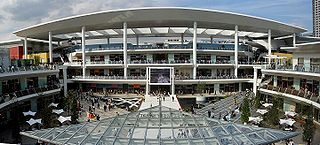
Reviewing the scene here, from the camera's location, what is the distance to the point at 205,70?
58.8 m

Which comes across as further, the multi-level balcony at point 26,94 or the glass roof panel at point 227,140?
the multi-level balcony at point 26,94

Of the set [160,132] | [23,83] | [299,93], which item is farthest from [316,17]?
[160,132]

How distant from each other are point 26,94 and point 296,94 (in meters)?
32.4

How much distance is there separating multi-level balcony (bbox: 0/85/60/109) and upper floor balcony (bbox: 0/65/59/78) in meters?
2.08

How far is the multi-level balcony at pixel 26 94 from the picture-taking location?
→ 32.8 metres

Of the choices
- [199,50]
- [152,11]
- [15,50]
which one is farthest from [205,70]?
[15,50]

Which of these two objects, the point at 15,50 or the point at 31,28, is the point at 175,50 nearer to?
the point at 31,28

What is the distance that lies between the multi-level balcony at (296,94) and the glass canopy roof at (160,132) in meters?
19.4

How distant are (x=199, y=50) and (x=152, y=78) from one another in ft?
34.8

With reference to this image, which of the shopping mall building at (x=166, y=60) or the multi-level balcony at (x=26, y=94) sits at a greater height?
the shopping mall building at (x=166, y=60)

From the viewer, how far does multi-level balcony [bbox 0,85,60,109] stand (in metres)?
32.8

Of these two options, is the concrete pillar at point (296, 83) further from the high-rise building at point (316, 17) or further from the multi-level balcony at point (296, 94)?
the high-rise building at point (316, 17)

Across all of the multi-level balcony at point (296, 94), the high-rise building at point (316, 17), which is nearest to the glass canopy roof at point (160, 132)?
the multi-level balcony at point (296, 94)

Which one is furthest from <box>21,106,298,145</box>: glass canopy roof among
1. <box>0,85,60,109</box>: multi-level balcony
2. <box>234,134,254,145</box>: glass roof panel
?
<box>0,85,60,109</box>: multi-level balcony
